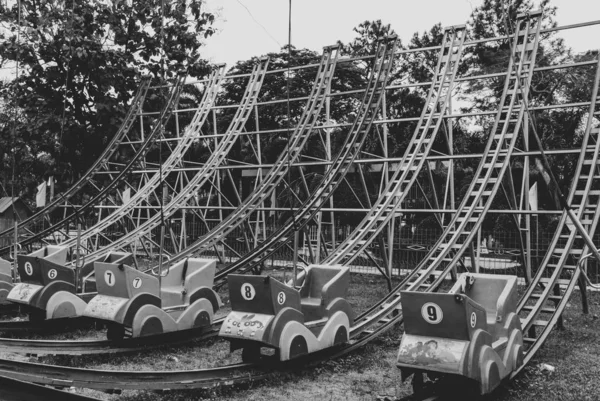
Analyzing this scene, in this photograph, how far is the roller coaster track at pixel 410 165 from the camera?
9.75 meters

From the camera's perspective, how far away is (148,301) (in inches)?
317

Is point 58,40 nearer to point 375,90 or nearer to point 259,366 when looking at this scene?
point 375,90

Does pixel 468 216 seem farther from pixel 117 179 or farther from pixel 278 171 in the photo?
pixel 117 179

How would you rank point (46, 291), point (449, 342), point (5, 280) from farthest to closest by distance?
point (5, 280)
point (46, 291)
point (449, 342)

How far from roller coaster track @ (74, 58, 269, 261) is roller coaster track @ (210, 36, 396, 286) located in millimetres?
3539

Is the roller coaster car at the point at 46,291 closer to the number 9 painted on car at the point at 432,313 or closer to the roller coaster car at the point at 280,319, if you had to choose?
the roller coaster car at the point at 280,319

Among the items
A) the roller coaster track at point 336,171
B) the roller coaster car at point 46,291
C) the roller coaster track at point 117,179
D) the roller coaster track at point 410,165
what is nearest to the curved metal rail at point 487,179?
the roller coaster track at point 410,165

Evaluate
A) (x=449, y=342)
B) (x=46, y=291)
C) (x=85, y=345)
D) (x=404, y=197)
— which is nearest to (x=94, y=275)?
(x=46, y=291)

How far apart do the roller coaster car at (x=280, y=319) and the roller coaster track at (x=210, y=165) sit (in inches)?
274

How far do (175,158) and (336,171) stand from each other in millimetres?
6375

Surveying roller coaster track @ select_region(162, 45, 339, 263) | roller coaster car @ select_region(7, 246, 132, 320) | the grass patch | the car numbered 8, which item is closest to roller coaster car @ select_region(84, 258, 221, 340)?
the grass patch

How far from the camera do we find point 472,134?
27.6 m

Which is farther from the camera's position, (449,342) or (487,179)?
(487,179)

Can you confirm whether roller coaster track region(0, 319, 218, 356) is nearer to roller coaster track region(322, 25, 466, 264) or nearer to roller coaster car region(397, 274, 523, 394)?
roller coaster track region(322, 25, 466, 264)
